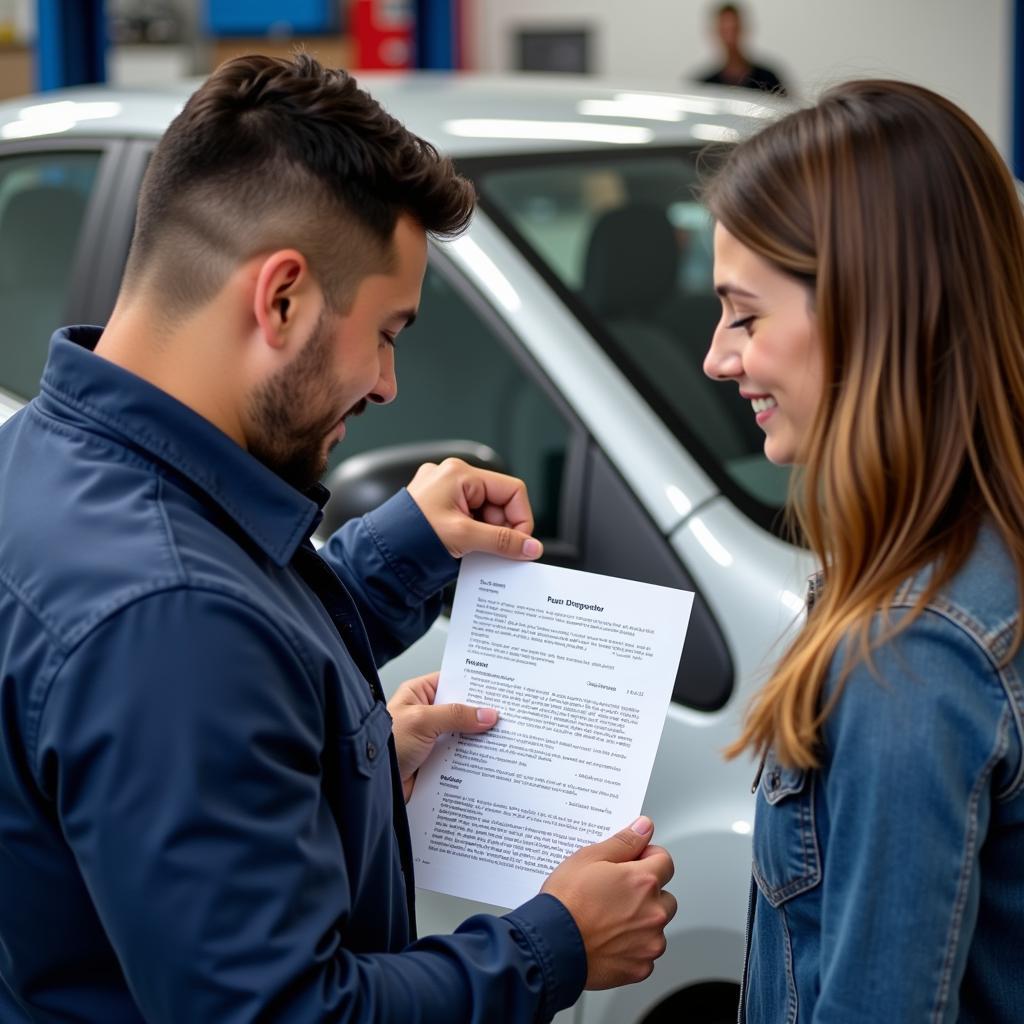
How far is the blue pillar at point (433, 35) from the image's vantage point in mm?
7621

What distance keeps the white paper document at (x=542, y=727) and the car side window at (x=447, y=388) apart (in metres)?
1.06

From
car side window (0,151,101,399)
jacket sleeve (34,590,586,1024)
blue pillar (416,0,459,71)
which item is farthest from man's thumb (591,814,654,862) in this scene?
blue pillar (416,0,459,71)

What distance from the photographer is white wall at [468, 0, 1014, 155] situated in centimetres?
1402

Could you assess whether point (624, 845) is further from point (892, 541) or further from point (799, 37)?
point (799, 37)

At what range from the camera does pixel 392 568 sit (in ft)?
5.85

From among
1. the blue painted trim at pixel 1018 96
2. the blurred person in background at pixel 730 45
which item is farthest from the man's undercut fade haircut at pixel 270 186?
the blurred person in background at pixel 730 45

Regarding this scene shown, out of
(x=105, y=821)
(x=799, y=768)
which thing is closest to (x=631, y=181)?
(x=799, y=768)

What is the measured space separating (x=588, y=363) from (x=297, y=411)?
3.27 feet

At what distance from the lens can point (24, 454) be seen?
4.33 feet

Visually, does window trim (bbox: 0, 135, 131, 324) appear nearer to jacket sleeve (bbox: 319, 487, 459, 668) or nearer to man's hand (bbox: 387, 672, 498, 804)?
jacket sleeve (bbox: 319, 487, 459, 668)

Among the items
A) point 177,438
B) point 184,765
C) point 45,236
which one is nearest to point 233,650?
point 184,765

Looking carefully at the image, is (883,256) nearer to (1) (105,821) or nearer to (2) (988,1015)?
(2) (988,1015)

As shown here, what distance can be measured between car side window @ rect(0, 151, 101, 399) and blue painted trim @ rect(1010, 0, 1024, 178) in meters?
6.97

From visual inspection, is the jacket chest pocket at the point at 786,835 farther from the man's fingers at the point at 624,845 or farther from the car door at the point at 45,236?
the car door at the point at 45,236
